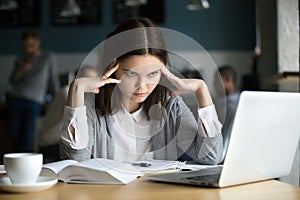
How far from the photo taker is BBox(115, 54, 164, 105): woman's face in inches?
58.1

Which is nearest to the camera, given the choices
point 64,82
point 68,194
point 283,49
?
point 68,194

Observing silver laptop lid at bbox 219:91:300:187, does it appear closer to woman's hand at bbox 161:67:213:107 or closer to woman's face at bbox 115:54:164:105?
woman's hand at bbox 161:67:213:107

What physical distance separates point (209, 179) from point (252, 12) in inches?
231

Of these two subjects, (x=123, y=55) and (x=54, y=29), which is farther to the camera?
(x=54, y=29)

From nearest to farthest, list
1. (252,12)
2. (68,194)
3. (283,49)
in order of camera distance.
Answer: (68,194) < (283,49) < (252,12)

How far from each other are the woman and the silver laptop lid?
9.6 inches

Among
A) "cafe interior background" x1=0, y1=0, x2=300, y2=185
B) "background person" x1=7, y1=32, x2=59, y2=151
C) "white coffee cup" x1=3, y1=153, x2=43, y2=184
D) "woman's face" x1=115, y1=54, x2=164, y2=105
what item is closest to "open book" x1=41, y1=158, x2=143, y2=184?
"white coffee cup" x1=3, y1=153, x2=43, y2=184

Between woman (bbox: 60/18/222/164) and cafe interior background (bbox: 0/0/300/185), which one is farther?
cafe interior background (bbox: 0/0/300/185)

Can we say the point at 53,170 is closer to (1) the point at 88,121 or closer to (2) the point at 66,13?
(1) the point at 88,121

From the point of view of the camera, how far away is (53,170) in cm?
135

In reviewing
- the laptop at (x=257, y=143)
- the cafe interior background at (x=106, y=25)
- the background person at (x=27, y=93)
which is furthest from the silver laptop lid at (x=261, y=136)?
the cafe interior background at (x=106, y=25)

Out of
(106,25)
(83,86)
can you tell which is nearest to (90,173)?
(83,86)

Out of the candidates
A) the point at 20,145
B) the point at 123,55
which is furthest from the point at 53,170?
the point at 20,145

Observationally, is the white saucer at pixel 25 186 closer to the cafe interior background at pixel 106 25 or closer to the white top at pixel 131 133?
the white top at pixel 131 133
